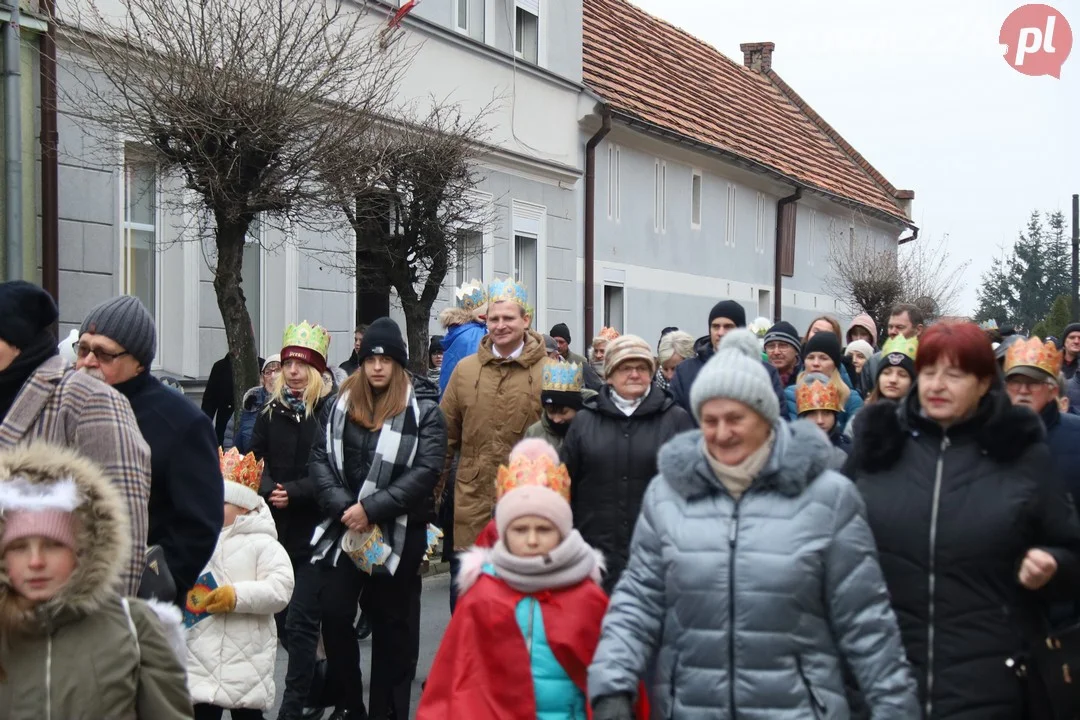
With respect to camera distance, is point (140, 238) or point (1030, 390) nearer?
point (1030, 390)

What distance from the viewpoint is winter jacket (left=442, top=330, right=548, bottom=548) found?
7867mm

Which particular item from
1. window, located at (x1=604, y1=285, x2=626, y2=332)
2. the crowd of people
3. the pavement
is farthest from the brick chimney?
the crowd of people

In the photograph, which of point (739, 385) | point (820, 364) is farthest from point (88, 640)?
point (820, 364)

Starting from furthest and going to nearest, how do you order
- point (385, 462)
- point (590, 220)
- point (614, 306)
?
point (614, 306), point (590, 220), point (385, 462)

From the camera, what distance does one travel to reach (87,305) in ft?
42.1

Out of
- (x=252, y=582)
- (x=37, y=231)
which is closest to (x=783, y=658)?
(x=252, y=582)

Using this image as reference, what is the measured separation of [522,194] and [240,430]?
11998 millimetres

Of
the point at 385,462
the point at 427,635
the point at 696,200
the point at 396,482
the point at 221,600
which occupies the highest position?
the point at 696,200

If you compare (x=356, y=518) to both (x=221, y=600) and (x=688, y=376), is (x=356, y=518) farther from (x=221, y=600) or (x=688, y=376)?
(x=688, y=376)

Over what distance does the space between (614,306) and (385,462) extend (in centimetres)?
1734

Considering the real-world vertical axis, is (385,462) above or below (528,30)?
below

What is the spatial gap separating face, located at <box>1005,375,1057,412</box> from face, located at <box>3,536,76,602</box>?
402 cm

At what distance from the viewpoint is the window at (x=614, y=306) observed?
Result: 79.8ft

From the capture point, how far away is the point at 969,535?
425 centimetres
